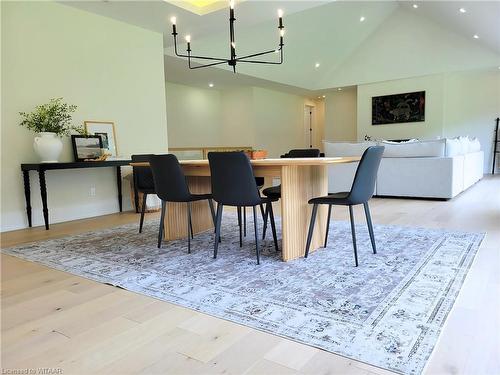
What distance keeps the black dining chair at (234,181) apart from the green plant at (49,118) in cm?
241

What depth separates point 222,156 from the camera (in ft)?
8.37

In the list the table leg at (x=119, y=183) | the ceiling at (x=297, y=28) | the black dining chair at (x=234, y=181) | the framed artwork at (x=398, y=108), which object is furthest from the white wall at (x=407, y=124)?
the black dining chair at (x=234, y=181)

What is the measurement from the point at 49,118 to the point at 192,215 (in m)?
1.99

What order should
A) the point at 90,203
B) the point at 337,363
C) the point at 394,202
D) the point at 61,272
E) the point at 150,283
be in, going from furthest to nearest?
1. the point at 394,202
2. the point at 90,203
3. the point at 61,272
4. the point at 150,283
5. the point at 337,363

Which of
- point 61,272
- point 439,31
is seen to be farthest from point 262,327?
point 439,31

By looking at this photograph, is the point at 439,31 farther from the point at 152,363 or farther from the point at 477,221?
the point at 152,363

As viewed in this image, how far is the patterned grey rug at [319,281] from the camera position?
5.04ft

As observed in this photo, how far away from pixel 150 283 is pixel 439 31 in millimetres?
10083

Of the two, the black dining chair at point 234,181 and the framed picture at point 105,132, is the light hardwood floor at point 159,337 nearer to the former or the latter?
the black dining chair at point 234,181

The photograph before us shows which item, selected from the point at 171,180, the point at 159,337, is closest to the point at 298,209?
the point at 171,180

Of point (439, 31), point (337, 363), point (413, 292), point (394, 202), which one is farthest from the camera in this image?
point (439, 31)

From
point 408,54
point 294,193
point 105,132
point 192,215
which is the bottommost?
point 192,215

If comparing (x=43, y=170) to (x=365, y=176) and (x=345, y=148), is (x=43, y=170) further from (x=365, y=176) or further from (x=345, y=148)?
(x=345, y=148)

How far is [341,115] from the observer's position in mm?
12047
